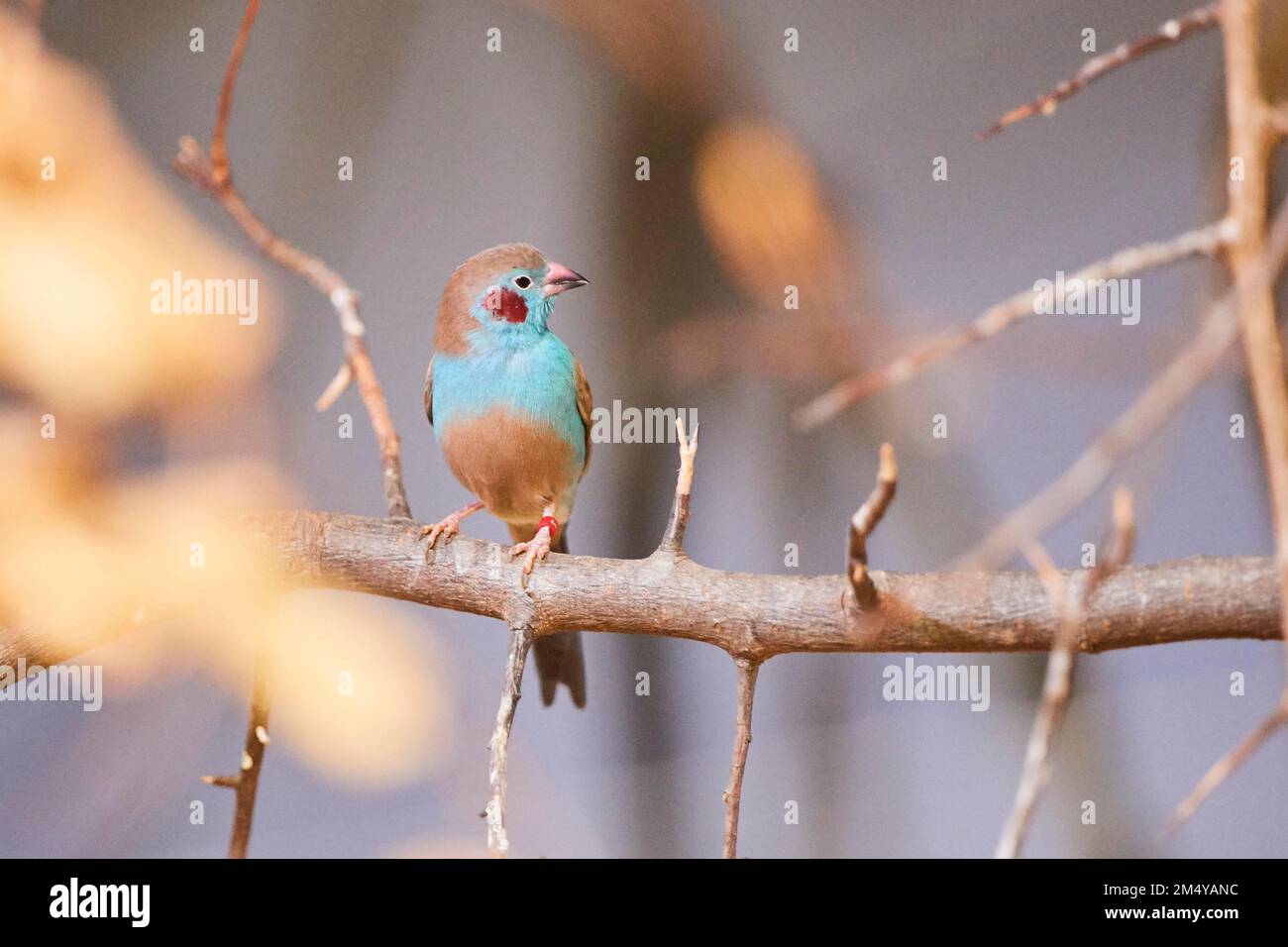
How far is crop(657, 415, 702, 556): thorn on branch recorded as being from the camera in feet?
4.67

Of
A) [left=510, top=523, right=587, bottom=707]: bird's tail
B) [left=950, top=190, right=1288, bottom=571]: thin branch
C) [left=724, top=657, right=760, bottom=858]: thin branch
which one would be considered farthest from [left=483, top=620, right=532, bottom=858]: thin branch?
[left=950, top=190, right=1288, bottom=571]: thin branch

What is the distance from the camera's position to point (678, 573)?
1524 mm

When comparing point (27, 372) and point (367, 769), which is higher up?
point (27, 372)

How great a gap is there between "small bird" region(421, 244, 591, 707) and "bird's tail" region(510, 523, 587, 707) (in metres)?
0.13

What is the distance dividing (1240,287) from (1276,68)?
3.86 feet

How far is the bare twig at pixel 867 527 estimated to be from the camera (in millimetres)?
1105

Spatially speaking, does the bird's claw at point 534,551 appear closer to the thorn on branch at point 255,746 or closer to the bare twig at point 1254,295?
the thorn on branch at point 255,746

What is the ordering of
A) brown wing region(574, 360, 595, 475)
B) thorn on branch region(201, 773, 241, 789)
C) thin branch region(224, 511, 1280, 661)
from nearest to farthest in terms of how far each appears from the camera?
thin branch region(224, 511, 1280, 661) < thorn on branch region(201, 773, 241, 789) < brown wing region(574, 360, 595, 475)

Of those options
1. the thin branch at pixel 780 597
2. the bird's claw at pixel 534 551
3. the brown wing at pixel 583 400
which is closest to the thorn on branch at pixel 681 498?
the thin branch at pixel 780 597

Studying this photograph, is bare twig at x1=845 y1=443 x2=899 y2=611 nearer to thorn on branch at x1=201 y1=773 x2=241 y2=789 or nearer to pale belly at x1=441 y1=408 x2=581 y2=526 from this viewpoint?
pale belly at x1=441 y1=408 x2=581 y2=526

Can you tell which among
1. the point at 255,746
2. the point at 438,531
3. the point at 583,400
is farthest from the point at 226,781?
the point at 583,400
